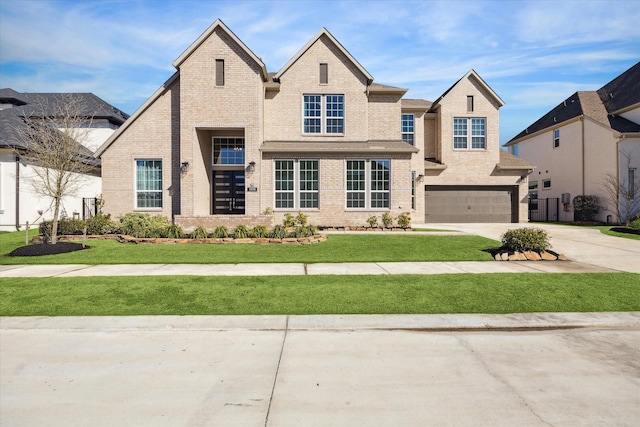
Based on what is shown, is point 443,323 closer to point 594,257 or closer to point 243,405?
point 243,405

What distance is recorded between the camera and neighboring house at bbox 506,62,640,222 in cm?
2470

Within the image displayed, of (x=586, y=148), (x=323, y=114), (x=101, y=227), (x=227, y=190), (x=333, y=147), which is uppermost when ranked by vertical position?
(x=323, y=114)

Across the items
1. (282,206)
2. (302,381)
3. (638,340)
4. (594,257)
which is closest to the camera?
(302,381)

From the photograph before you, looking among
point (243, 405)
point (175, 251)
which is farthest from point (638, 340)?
point (175, 251)

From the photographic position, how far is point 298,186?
1962 centimetres

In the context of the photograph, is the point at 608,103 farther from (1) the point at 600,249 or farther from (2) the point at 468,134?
(1) the point at 600,249

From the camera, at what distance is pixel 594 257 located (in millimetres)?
11703

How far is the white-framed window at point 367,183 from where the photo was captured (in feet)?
64.6

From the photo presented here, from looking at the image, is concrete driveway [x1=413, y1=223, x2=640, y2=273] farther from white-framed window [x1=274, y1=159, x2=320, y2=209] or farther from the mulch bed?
the mulch bed

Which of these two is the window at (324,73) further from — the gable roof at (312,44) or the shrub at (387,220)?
the shrub at (387,220)

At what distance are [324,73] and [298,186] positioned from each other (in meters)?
6.64

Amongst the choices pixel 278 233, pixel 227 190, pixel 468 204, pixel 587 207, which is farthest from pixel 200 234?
pixel 587 207

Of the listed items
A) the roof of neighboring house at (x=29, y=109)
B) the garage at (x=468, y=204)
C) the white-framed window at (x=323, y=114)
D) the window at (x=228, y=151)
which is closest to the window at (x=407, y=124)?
the garage at (x=468, y=204)

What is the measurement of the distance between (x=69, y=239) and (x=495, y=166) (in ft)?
82.8
